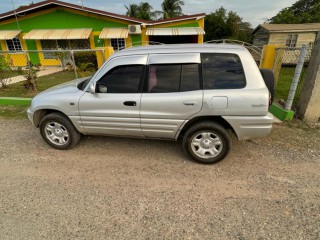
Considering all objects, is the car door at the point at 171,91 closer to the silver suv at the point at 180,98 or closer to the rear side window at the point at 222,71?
the silver suv at the point at 180,98

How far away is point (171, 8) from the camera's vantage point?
31.5m

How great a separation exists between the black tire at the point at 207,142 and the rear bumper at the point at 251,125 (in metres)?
0.17

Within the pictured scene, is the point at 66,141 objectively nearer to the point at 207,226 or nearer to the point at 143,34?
the point at 207,226

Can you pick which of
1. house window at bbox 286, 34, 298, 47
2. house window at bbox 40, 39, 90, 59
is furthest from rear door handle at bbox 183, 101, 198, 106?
house window at bbox 286, 34, 298, 47

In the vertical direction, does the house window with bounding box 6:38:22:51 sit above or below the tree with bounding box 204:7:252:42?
below

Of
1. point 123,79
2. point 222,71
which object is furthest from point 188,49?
point 123,79

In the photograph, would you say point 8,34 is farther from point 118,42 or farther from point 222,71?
point 222,71

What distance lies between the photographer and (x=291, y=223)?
2207 millimetres

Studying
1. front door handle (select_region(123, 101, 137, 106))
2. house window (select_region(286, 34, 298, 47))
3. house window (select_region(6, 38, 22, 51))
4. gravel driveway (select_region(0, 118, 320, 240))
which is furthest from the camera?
house window (select_region(286, 34, 298, 47))

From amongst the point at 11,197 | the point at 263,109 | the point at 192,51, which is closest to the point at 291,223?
the point at 263,109

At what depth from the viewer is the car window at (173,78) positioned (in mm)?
3041

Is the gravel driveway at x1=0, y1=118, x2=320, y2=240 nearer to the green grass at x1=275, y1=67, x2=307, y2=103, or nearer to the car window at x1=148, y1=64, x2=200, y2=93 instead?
the car window at x1=148, y1=64, x2=200, y2=93

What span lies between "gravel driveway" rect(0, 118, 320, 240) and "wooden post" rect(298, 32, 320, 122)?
943 millimetres

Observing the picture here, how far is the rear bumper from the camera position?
2.93 metres
